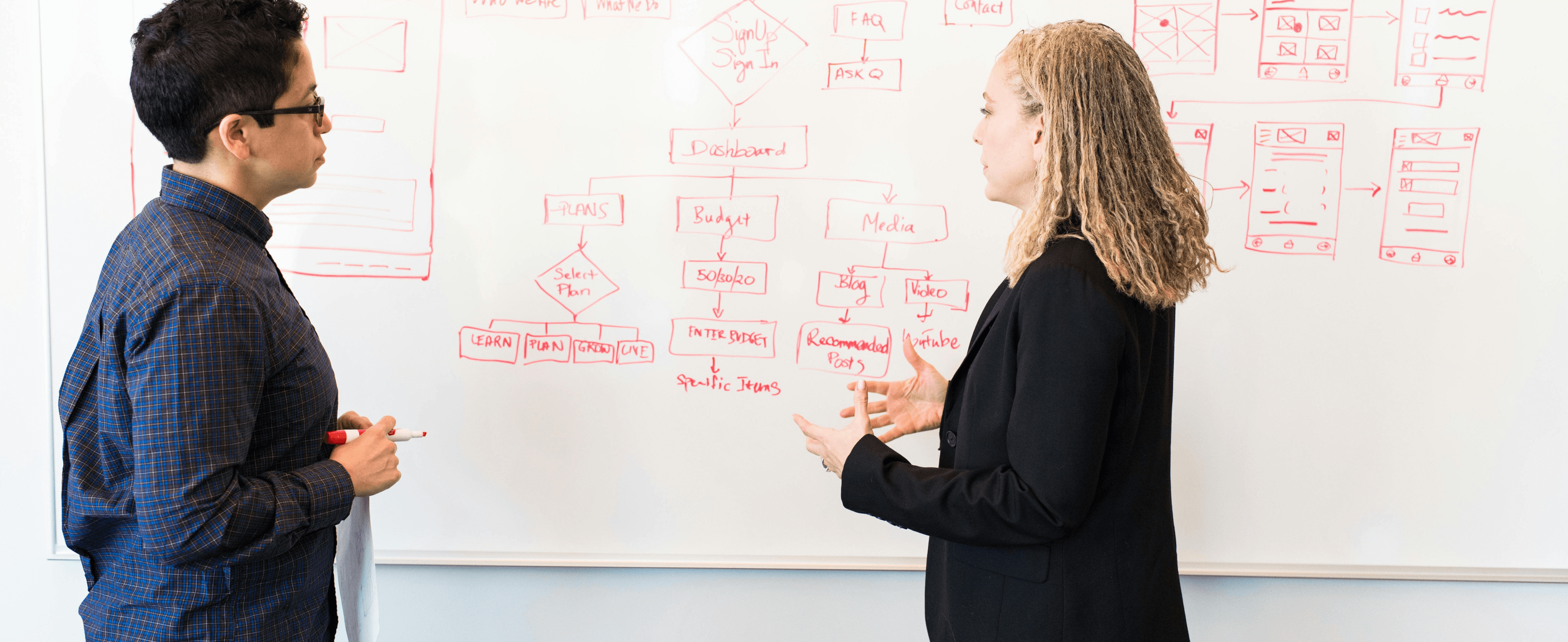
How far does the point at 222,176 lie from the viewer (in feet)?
3.83

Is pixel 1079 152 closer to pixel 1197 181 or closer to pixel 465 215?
pixel 1197 181

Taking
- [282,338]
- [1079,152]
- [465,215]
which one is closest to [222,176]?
[282,338]

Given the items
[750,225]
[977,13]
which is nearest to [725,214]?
[750,225]

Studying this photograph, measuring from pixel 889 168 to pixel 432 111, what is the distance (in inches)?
39.4

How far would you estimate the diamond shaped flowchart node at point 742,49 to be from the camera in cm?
186

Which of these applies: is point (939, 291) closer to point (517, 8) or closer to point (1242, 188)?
point (1242, 188)

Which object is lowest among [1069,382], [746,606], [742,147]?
[746,606]

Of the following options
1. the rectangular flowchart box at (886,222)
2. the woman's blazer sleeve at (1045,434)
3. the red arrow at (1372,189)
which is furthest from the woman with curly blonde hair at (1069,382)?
the red arrow at (1372,189)

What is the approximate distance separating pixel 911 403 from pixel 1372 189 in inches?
47.3

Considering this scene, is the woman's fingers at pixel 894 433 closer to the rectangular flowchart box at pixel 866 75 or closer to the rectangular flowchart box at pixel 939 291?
the rectangular flowchart box at pixel 939 291

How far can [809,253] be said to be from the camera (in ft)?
6.26

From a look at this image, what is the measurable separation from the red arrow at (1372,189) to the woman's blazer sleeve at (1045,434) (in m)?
1.21

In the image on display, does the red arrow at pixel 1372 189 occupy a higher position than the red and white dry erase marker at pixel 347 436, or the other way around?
the red arrow at pixel 1372 189

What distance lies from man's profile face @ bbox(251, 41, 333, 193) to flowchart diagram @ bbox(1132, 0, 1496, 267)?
159 cm
